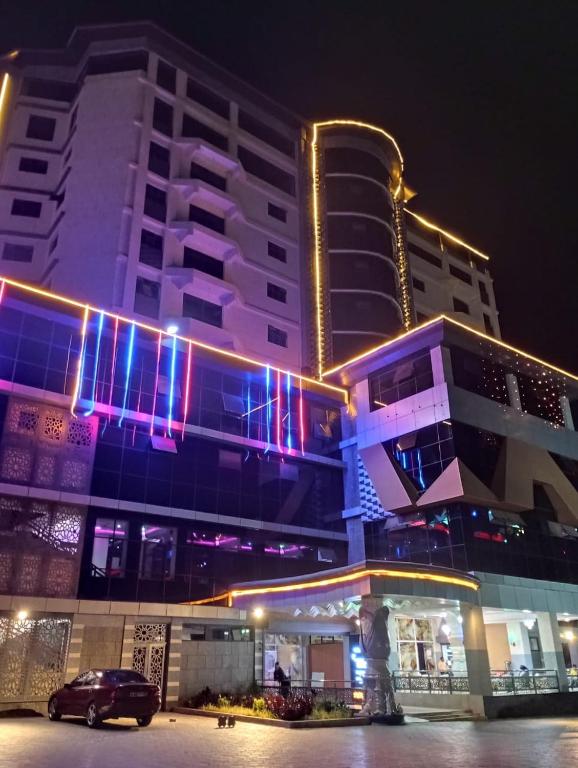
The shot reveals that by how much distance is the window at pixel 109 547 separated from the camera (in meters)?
27.6

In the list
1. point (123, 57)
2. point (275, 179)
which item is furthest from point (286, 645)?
point (123, 57)

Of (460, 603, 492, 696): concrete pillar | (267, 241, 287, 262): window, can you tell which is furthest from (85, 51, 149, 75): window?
(460, 603, 492, 696): concrete pillar

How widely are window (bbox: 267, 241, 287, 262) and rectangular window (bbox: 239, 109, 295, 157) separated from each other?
983 centimetres

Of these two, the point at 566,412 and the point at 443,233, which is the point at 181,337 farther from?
the point at 443,233

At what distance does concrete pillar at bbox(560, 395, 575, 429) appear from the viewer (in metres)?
38.3

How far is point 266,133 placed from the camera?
51500mm

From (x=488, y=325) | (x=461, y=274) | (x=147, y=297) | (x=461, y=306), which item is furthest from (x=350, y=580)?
(x=461, y=274)

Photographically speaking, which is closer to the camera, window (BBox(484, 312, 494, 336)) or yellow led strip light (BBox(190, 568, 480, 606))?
yellow led strip light (BBox(190, 568, 480, 606))

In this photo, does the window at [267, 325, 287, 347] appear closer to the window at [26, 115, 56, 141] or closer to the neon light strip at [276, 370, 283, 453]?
the neon light strip at [276, 370, 283, 453]

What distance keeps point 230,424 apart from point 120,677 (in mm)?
18063

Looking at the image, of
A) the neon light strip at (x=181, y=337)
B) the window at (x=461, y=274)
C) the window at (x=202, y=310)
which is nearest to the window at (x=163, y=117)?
the window at (x=202, y=310)

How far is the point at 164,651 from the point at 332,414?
19.3 metres

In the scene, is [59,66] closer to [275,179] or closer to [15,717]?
[275,179]

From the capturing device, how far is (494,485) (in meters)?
31.5
